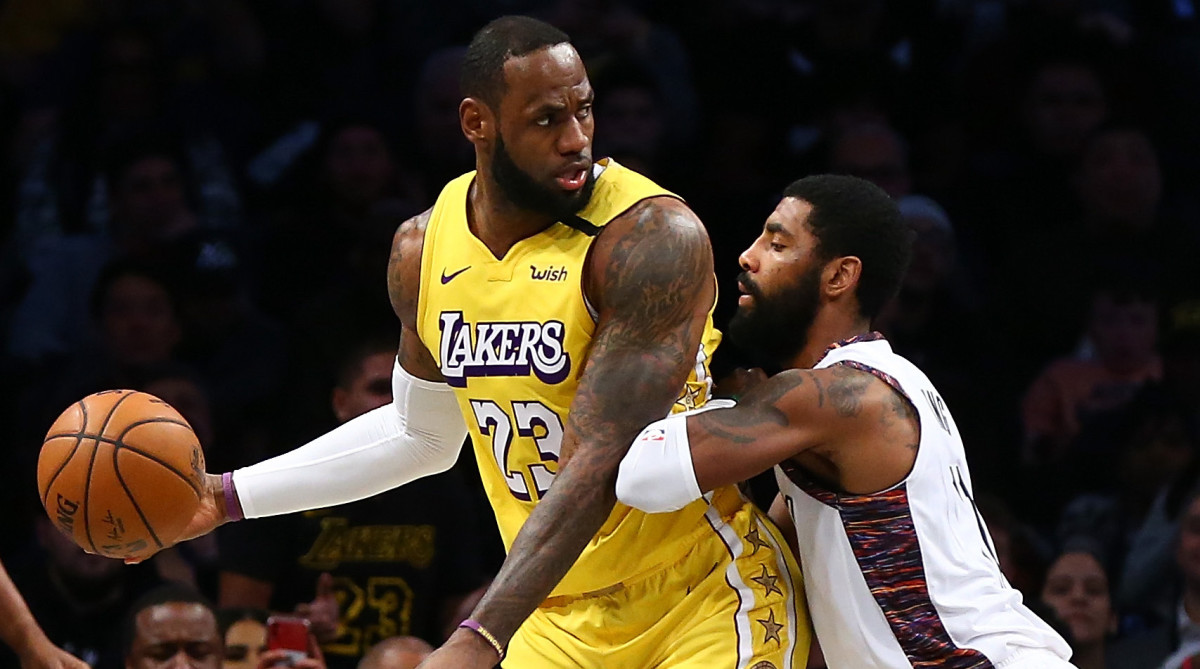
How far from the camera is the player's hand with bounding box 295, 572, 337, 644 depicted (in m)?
5.95

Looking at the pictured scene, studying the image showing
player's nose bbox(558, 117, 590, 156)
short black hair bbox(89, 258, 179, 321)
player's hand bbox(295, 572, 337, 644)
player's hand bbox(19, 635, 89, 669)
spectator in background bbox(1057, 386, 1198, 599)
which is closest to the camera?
player's nose bbox(558, 117, 590, 156)

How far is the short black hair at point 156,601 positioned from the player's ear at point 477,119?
2.55m

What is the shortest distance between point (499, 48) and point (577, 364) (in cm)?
69

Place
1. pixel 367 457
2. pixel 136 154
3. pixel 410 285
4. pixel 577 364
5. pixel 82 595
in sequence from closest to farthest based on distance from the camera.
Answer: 1. pixel 577 364
2. pixel 410 285
3. pixel 367 457
4. pixel 82 595
5. pixel 136 154

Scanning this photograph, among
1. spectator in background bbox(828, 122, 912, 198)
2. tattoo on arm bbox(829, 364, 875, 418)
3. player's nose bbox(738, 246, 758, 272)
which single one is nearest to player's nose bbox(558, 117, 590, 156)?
player's nose bbox(738, 246, 758, 272)

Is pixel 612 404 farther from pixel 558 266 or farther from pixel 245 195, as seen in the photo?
pixel 245 195

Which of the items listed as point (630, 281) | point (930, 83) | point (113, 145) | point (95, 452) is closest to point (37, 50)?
point (113, 145)

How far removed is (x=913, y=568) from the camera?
12.1ft

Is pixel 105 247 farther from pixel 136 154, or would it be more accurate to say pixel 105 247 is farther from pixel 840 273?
pixel 840 273

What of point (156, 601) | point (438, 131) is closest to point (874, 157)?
point (438, 131)

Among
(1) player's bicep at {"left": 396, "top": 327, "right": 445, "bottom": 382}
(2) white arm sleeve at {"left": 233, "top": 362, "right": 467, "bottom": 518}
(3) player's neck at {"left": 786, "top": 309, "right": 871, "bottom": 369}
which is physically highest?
(3) player's neck at {"left": 786, "top": 309, "right": 871, "bottom": 369}

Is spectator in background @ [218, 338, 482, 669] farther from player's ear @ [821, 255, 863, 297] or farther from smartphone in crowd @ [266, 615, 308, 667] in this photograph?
player's ear @ [821, 255, 863, 297]

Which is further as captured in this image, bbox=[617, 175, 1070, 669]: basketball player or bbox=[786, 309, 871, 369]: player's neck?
bbox=[786, 309, 871, 369]: player's neck

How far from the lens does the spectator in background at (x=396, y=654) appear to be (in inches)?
216
